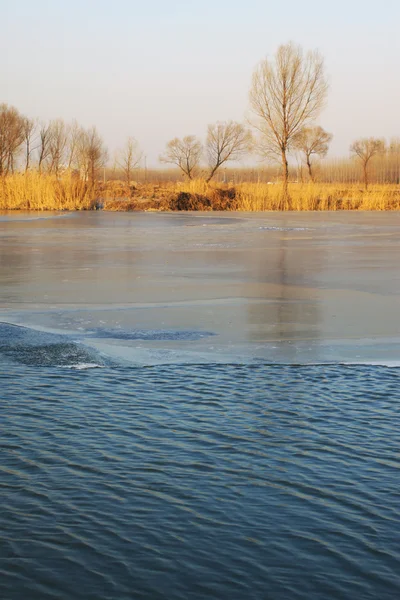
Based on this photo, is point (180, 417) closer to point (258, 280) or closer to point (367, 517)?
point (367, 517)

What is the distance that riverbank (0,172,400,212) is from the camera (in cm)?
3678

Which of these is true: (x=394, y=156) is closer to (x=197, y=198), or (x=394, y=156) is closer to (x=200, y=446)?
(x=197, y=198)

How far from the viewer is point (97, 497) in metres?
3.66

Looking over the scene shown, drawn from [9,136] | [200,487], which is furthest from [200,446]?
[9,136]

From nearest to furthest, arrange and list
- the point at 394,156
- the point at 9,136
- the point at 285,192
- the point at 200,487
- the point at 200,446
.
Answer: the point at 200,487
the point at 200,446
the point at 285,192
the point at 9,136
the point at 394,156

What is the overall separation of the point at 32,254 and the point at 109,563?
1244 cm

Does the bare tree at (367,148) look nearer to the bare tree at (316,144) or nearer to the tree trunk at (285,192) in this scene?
the bare tree at (316,144)

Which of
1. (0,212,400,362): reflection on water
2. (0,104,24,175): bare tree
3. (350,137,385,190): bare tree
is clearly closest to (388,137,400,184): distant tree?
(350,137,385,190): bare tree

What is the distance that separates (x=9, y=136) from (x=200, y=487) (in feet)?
186

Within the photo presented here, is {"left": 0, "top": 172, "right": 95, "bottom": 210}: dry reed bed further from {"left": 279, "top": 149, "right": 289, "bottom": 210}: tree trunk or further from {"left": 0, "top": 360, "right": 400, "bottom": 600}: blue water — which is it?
{"left": 0, "top": 360, "right": 400, "bottom": 600}: blue water

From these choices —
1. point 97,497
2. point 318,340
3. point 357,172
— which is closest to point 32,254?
point 318,340

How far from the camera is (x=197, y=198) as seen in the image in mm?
42844

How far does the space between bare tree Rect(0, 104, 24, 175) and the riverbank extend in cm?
1586

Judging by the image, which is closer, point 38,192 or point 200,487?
point 200,487
